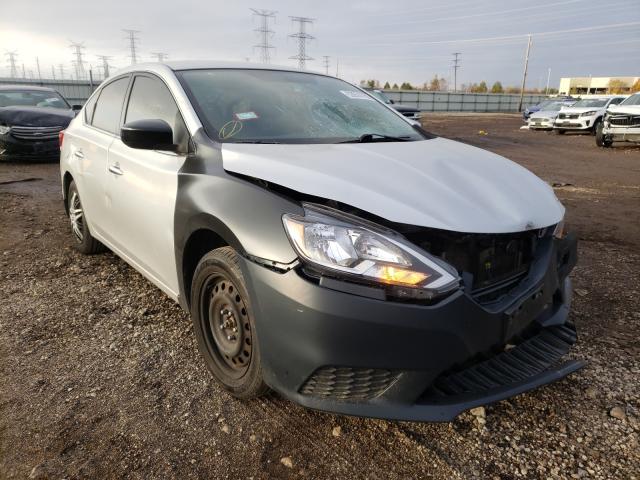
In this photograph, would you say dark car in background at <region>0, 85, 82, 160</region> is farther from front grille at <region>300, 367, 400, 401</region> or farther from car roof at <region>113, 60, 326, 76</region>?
front grille at <region>300, 367, 400, 401</region>

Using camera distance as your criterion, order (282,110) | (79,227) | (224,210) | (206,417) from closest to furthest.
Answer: (224,210), (206,417), (282,110), (79,227)

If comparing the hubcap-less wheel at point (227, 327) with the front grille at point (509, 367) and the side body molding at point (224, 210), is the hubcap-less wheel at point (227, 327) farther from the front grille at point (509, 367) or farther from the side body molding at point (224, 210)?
the front grille at point (509, 367)

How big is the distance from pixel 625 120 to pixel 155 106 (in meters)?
15.0

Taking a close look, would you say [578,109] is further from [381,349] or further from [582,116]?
[381,349]

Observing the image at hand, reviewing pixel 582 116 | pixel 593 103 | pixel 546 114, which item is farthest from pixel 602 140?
pixel 546 114

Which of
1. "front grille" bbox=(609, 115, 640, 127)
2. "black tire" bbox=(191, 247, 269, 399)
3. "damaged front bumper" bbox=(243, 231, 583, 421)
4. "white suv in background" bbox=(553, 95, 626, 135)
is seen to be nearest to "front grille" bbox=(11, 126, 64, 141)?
"black tire" bbox=(191, 247, 269, 399)

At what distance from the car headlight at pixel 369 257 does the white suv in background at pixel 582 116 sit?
21609mm

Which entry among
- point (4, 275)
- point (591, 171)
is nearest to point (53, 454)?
point (4, 275)

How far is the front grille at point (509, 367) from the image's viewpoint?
6.10 ft

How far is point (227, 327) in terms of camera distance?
2293mm

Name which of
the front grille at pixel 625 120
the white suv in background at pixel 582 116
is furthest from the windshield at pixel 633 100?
the white suv in background at pixel 582 116

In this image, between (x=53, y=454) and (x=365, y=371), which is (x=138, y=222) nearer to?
(x=53, y=454)

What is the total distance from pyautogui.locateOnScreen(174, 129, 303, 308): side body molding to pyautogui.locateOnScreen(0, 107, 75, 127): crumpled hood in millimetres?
8909

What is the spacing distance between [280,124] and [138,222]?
105cm
